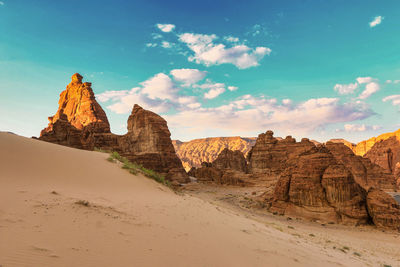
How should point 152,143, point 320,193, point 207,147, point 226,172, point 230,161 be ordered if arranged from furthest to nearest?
point 207,147 → point 230,161 → point 152,143 → point 226,172 → point 320,193

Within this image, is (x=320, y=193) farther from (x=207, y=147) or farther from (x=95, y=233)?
(x=207, y=147)

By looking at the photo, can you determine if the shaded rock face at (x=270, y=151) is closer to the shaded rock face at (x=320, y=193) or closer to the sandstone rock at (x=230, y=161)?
the sandstone rock at (x=230, y=161)

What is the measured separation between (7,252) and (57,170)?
5.06m

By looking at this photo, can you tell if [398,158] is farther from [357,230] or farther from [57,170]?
[57,170]

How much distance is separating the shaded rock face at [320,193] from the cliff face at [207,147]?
127 metres

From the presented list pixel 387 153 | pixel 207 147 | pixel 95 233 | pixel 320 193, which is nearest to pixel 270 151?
pixel 320 193

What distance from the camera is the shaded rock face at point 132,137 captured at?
39.6 metres

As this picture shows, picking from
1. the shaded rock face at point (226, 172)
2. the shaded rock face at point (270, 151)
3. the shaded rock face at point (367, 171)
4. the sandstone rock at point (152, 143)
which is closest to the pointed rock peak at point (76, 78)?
the sandstone rock at point (152, 143)

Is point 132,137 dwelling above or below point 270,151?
above

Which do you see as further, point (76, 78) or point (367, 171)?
point (76, 78)

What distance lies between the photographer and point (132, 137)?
50.4 m

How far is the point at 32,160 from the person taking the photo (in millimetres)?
6754

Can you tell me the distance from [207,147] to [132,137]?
411ft

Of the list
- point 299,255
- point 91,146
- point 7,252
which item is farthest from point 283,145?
point 7,252
